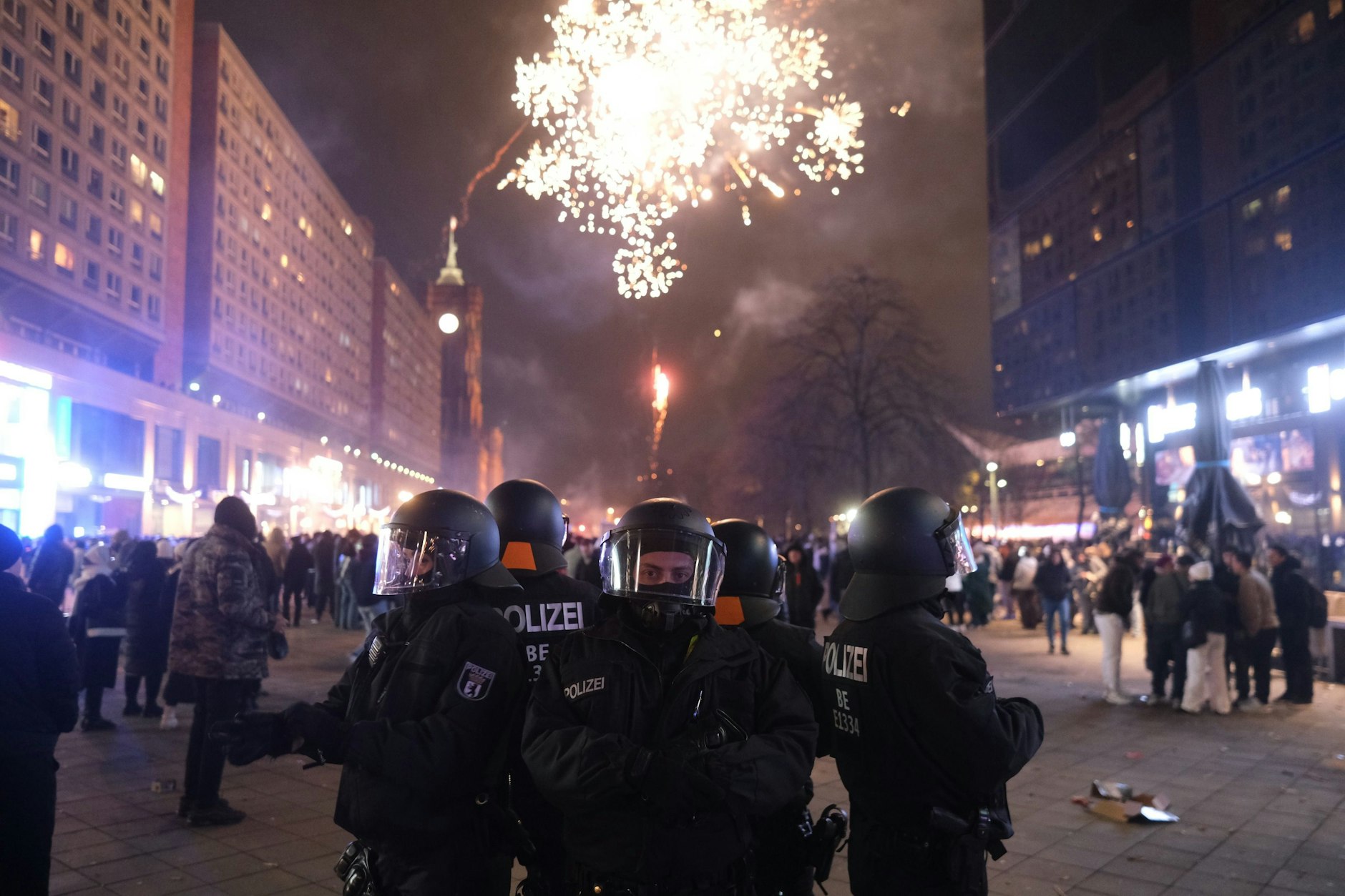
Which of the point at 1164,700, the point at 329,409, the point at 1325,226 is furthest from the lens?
the point at 329,409

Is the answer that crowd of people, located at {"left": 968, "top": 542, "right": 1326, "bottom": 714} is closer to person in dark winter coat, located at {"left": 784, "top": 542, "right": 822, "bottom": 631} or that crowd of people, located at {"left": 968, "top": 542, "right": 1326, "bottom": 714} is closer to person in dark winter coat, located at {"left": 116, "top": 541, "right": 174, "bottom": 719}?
person in dark winter coat, located at {"left": 784, "top": 542, "right": 822, "bottom": 631}

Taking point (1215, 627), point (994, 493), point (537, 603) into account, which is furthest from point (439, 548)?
point (994, 493)

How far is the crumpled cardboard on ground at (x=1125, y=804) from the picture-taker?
21.5ft

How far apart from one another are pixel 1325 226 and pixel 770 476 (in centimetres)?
2105

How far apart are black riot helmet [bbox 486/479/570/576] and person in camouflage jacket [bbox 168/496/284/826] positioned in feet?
9.07

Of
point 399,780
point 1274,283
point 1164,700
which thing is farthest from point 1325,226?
point 399,780

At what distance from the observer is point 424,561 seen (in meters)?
3.32

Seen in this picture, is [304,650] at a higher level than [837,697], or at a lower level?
lower

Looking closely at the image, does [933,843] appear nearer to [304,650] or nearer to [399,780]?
[399,780]

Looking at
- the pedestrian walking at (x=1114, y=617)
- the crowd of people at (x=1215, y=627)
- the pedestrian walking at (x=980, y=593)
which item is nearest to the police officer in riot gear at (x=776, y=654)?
the crowd of people at (x=1215, y=627)

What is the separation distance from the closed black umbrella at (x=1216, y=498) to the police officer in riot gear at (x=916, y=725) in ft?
44.1

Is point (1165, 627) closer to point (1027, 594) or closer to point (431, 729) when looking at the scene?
point (1027, 594)

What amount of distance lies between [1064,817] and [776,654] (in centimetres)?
389

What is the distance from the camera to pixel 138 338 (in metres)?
50.3
